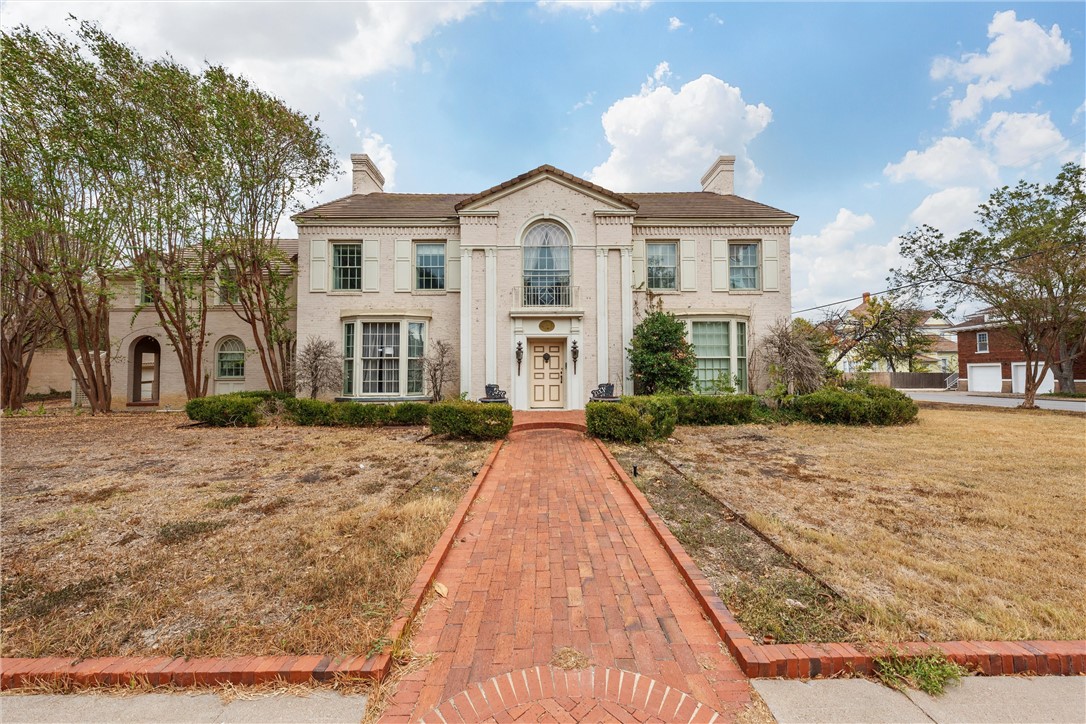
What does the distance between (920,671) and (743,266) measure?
14.4m

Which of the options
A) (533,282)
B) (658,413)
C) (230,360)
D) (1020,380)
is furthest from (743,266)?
(1020,380)

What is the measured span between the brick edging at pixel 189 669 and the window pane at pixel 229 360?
17.5m

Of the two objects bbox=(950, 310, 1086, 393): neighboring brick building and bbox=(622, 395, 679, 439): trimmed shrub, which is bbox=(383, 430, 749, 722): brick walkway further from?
bbox=(950, 310, 1086, 393): neighboring brick building

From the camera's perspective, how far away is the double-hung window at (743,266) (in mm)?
14711

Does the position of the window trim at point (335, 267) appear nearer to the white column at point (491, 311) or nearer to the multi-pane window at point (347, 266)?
the multi-pane window at point (347, 266)

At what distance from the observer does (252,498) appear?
5.49m

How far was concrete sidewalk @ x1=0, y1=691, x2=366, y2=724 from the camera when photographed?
2.05 metres

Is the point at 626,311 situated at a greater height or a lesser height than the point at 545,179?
lesser

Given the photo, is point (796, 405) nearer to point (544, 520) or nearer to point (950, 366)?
point (544, 520)

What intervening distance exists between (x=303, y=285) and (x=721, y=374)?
14899 mm

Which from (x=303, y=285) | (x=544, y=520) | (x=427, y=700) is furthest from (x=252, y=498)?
(x=303, y=285)

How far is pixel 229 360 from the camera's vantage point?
1706 centimetres

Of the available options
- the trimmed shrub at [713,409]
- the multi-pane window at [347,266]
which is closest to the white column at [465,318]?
the multi-pane window at [347,266]

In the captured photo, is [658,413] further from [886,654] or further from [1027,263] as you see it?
[1027,263]
